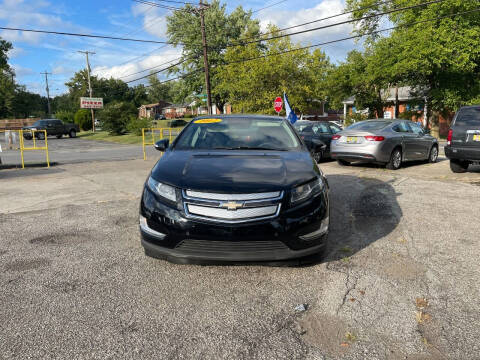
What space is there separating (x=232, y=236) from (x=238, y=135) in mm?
1917

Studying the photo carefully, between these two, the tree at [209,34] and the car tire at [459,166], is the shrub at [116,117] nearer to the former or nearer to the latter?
the tree at [209,34]

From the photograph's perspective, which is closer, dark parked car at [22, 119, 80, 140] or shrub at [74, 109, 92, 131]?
dark parked car at [22, 119, 80, 140]

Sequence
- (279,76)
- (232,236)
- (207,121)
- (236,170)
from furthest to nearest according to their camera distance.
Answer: (279,76)
(207,121)
(236,170)
(232,236)

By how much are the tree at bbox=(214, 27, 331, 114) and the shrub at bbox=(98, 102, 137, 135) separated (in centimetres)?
1248

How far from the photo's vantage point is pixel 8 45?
6203 cm

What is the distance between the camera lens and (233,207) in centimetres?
319

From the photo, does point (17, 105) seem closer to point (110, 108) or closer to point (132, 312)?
point (110, 108)

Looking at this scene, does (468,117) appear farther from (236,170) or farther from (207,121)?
(236,170)

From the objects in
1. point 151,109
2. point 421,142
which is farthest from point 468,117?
point 151,109

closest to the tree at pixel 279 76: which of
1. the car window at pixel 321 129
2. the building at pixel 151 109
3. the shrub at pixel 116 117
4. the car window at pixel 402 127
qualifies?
the shrub at pixel 116 117

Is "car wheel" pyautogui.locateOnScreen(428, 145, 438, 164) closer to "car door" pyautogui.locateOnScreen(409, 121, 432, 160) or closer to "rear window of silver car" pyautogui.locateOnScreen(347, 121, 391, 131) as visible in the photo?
"car door" pyautogui.locateOnScreen(409, 121, 432, 160)

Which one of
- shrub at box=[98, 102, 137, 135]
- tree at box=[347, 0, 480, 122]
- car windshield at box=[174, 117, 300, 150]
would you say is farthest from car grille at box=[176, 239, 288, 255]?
shrub at box=[98, 102, 137, 135]

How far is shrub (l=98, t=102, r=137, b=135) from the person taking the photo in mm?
37438

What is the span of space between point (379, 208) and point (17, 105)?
3121 inches
